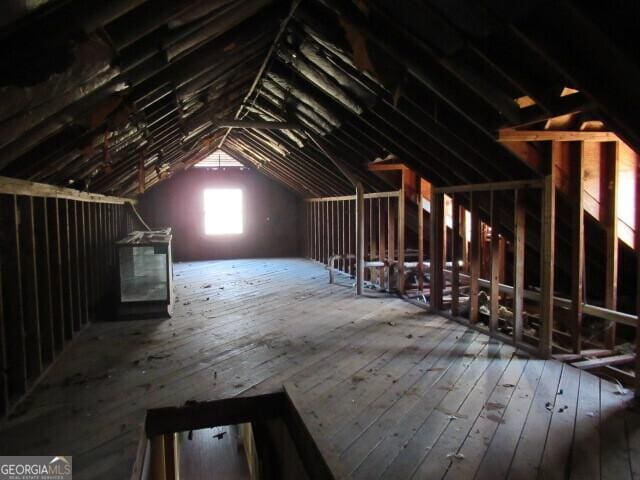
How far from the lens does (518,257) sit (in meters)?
4.42

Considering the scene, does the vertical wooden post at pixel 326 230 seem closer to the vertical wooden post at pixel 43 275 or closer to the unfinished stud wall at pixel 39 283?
the unfinished stud wall at pixel 39 283

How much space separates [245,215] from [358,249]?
6.95 metres

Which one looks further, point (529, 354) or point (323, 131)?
point (323, 131)

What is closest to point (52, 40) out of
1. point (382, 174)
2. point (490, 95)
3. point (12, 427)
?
point (12, 427)

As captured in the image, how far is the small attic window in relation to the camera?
41.9 ft

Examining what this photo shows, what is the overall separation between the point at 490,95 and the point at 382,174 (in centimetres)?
373

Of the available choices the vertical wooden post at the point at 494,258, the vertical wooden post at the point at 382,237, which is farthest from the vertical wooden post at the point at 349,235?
the vertical wooden post at the point at 494,258

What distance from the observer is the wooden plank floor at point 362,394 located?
8.16 ft

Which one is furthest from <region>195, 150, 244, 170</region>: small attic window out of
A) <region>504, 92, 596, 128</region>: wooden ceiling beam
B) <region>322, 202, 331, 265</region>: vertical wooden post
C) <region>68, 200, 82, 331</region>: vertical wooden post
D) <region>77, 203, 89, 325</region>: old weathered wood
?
<region>504, 92, 596, 128</region>: wooden ceiling beam

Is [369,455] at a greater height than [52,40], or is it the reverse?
[52,40]

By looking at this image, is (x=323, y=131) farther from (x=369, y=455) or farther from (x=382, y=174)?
(x=369, y=455)

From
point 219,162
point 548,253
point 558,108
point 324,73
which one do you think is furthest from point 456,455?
point 219,162

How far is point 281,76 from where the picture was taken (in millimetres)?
5523

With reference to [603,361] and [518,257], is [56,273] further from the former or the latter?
[603,361]
